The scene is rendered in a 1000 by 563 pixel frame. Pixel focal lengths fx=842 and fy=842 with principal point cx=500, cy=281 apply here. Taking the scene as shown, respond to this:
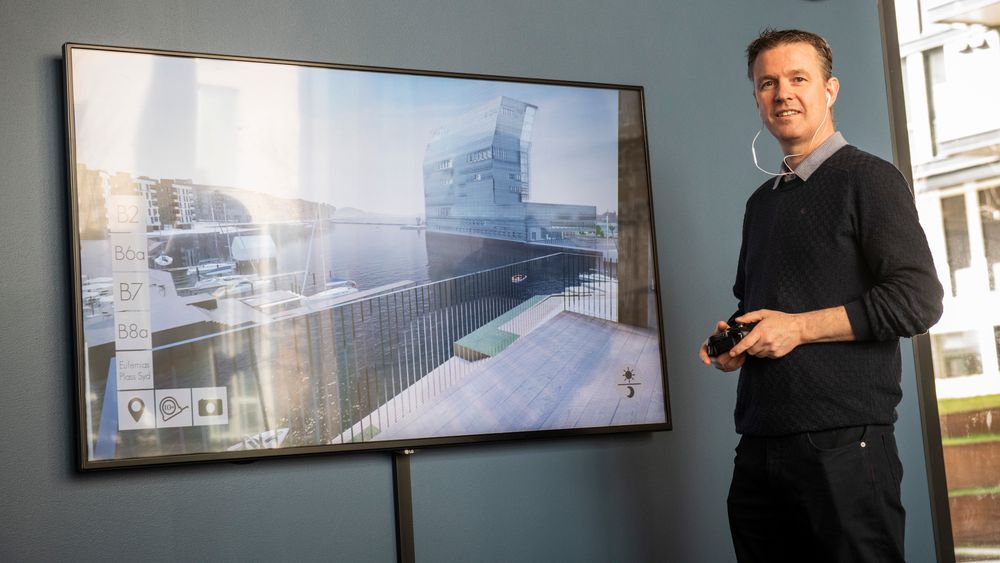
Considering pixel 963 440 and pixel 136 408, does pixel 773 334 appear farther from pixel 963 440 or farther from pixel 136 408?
pixel 963 440

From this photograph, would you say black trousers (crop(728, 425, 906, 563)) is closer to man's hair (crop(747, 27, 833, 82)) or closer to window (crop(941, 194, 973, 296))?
man's hair (crop(747, 27, 833, 82))

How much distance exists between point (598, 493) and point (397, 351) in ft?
2.32

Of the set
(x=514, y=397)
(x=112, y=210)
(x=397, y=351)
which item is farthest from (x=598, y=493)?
(x=112, y=210)

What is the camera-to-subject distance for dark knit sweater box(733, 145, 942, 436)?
1.45 m

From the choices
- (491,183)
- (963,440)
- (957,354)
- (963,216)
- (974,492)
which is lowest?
(974,492)

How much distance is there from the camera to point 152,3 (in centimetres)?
206

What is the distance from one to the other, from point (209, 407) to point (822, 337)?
52.4 inches

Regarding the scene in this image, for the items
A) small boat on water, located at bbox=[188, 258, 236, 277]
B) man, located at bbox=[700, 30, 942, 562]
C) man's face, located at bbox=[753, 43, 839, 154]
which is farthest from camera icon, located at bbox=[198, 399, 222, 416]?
man's face, located at bbox=[753, 43, 839, 154]

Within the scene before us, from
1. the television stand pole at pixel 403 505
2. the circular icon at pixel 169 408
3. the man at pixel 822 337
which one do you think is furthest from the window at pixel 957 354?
the circular icon at pixel 169 408

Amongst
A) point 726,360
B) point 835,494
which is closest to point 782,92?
point 726,360

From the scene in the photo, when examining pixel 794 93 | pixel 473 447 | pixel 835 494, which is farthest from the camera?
pixel 473 447

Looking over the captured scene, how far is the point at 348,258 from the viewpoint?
2.12 meters

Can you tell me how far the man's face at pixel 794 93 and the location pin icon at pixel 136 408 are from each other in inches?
58.1

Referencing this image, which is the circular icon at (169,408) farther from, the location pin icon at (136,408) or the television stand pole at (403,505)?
the television stand pole at (403,505)
